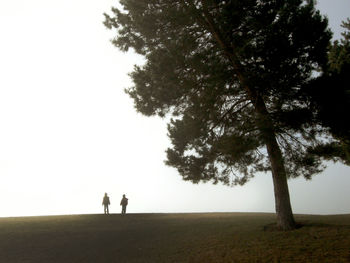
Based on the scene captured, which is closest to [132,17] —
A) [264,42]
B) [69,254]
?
[264,42]

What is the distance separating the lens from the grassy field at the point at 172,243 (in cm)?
998

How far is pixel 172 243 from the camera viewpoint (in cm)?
1299

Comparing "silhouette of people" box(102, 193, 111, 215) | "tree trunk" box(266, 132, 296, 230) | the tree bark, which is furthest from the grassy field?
"silhouette of people" box(102, 193, 111, 215)

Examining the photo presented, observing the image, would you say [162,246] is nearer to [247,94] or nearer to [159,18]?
[247,94]

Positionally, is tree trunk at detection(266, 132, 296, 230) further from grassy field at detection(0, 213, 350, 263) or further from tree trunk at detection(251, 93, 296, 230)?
grassy field at detection(0, 213, 350, 263)

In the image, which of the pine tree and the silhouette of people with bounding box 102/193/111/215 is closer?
the pine tree

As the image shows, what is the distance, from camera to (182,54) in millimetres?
12688

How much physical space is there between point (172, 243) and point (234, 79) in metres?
8.17

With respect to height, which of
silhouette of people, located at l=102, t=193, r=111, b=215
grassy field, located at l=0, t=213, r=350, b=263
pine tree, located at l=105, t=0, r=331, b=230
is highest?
pine tree, located at l=105, t=0, r=331, b=230

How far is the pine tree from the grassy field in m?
1.88

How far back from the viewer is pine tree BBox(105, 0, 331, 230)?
12.1 m

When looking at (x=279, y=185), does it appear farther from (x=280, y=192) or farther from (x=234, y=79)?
(x=234, y=79)

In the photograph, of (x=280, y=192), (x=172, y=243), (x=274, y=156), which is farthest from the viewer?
(x=274, y=156)

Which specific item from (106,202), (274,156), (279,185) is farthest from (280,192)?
(106,202)
